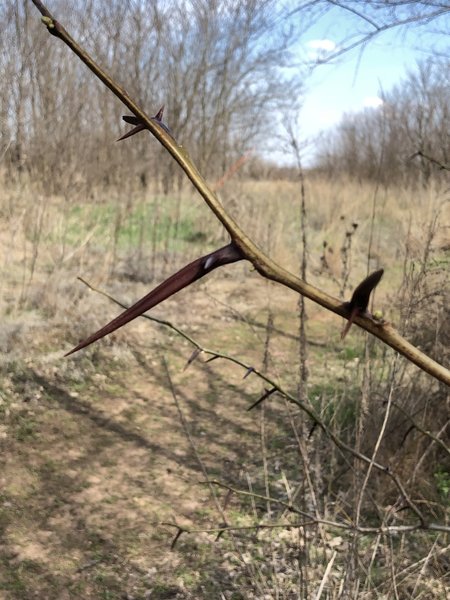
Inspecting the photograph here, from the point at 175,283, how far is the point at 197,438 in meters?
2.87

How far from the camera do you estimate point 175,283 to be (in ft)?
0.81

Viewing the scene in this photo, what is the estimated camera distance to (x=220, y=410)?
3363mm

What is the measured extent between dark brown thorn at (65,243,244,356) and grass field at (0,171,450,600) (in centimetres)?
55

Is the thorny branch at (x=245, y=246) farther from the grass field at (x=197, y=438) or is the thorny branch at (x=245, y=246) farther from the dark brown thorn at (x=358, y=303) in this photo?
the grass field at (x=197, y=438)

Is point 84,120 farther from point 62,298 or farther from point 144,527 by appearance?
point 144,527

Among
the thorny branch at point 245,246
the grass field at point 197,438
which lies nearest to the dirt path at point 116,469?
the grass field at point 197,438

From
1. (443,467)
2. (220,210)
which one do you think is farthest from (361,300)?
(443,467)

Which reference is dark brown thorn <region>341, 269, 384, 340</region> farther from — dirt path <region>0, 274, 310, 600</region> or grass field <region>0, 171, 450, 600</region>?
dirt path <region>0, 274, 310, 600</region>

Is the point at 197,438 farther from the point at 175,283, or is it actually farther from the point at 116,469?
the point at 175,283

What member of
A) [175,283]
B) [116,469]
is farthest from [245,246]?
[116,469]

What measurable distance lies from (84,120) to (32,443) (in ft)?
9.95

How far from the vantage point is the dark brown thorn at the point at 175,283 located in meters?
0.24

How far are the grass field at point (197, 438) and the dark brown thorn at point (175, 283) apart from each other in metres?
0.55

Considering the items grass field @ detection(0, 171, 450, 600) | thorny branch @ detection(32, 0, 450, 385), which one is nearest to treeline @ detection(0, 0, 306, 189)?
grass field @ detection(0, 171, 450, 600)
